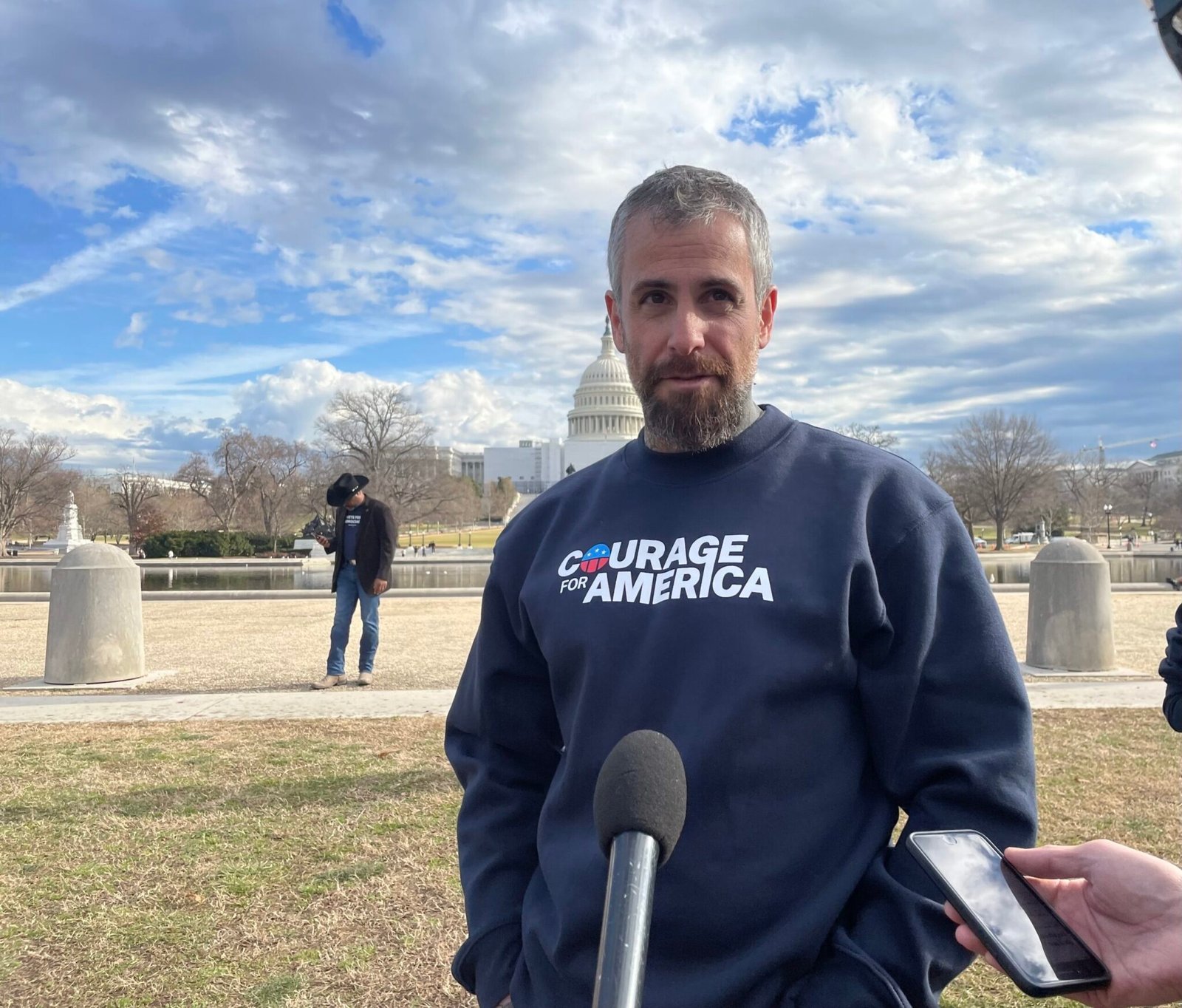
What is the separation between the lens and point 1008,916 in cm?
125

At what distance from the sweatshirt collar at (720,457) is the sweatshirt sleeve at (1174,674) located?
1.06m

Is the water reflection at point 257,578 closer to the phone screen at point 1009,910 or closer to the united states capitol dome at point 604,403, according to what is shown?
the phone screen at point 1009,910

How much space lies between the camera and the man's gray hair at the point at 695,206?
193 cm

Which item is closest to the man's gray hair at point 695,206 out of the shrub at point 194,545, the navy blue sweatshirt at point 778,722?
the navy blue sweatshirt at point 778,722

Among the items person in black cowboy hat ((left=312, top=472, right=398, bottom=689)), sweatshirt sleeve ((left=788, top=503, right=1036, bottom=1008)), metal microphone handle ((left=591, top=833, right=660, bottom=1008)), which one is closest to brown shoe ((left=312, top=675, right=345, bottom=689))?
person in black cowboy hat ((left=312, top=472, right=398, bottom=689))

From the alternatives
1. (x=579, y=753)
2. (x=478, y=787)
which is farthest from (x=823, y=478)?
(x=478, y=787)

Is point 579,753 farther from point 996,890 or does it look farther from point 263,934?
point 263,934

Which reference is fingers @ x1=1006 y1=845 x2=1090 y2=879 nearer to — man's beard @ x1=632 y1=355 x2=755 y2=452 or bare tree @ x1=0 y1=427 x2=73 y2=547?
man's beard @ x1=632 y1=355 x2=755 y2=452

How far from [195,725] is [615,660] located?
21.0 feet

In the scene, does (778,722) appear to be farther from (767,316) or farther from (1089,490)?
(1089,490)

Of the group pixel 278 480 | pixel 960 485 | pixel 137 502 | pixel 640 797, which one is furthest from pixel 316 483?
pixel 640 797

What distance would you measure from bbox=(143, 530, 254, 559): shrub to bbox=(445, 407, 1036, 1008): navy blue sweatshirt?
42419 mm

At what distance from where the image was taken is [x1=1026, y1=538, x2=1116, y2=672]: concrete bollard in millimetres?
10016

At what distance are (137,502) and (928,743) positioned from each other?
193 ft
